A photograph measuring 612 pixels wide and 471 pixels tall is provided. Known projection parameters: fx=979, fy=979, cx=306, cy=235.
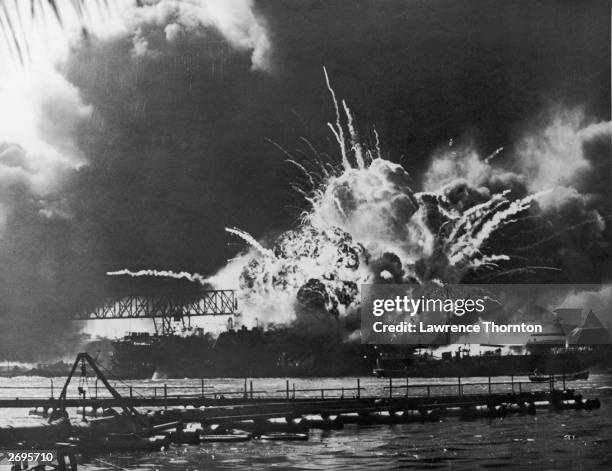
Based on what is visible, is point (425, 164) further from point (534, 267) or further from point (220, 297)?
point (220, 297)

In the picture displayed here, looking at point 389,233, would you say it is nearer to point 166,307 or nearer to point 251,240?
point 251,240

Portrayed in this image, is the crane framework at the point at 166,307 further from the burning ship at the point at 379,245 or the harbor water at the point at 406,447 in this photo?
the harbor water at the point at 406,447

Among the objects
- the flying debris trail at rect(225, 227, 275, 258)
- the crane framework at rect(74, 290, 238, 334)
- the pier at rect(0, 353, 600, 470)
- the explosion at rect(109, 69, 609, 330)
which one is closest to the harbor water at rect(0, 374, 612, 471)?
the pier at rect(0, 353, 600, 470)

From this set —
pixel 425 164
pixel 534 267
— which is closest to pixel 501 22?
pixel 425 164

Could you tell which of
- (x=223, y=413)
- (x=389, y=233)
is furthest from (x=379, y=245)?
(x=223, y=413)

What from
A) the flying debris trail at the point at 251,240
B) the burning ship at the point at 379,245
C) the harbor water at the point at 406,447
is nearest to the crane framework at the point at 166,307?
the burning ship at the point at 379,245

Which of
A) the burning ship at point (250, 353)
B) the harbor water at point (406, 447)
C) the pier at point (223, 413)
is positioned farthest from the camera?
the burning ship at point (250, 353)
